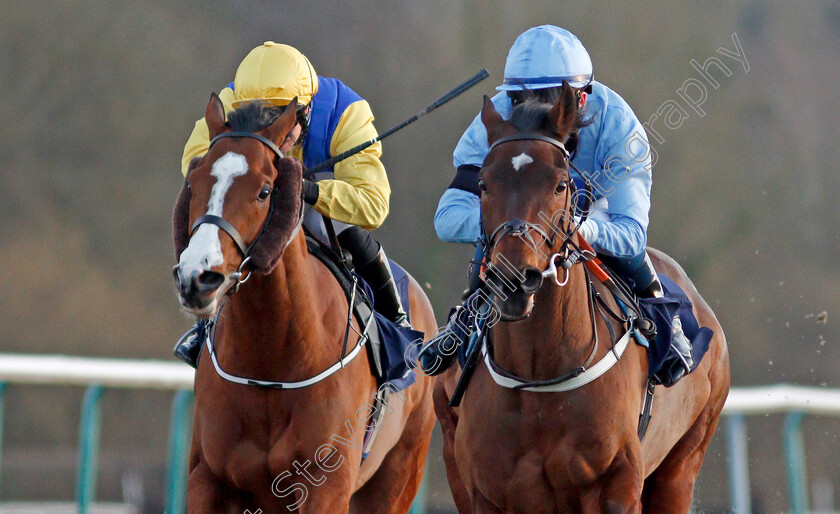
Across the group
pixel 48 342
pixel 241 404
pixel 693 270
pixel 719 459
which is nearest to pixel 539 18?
pixel 693 270

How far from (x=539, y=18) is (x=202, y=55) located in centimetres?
300

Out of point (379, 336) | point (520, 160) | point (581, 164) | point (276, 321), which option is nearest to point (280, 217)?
point (276, 321)

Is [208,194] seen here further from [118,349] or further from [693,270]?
[693,270]

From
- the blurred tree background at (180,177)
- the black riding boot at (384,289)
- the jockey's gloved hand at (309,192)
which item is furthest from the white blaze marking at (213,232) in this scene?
the blurred tree background at (180,177)

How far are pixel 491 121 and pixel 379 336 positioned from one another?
1.16m

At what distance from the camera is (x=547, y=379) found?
352 cm

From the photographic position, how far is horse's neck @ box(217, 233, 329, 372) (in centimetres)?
370

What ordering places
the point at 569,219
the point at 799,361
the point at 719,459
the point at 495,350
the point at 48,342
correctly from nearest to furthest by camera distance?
the point at 569,219 < the point at 495,350 < the point at 48,342 < the point at 719,459 < the point at 799,361

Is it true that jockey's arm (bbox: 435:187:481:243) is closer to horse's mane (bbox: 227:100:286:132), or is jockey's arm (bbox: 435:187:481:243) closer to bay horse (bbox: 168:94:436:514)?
bay horse (bbox: 168:94:436:514)

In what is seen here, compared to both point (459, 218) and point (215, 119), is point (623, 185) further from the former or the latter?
point (215, 119)

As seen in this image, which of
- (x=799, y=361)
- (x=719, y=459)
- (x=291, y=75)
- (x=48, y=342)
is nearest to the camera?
(x=291, y=75)

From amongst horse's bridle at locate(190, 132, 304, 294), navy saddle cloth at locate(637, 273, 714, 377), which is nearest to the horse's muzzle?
horse's bridle at locate(190, 132, 304, 294)

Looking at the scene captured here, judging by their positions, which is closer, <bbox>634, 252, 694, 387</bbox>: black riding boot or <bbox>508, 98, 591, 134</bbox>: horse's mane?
<bbox>508, 98, 591, 134</bbox>: horse's mane

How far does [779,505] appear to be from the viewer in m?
9.96
